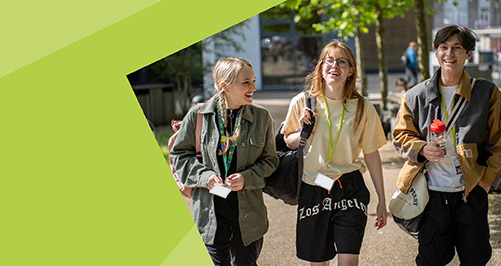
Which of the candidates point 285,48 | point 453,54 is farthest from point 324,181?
point 285,48

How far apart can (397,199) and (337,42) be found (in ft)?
3.46

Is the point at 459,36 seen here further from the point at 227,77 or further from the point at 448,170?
the point at 227,77

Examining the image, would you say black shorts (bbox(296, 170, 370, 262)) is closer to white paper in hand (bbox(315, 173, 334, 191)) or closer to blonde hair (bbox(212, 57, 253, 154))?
white paper in hand (bbox(315, 173, 334, 191))

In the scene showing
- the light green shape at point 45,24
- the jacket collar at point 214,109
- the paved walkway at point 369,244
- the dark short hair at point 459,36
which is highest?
the light green shape at point 45,24

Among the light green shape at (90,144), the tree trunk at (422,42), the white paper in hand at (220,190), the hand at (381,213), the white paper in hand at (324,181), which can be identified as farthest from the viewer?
the tree trunk at (422,42)

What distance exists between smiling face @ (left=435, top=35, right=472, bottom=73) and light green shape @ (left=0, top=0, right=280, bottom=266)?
1.10m

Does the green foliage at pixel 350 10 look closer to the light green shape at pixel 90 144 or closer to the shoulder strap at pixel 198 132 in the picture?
the shoulder strap at pixel 198 132


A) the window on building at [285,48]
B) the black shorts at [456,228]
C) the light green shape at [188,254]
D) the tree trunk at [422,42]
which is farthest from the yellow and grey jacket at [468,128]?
the window on building at [285,48]

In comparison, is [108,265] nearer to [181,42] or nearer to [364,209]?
[181,42]

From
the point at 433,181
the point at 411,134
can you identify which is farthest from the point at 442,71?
the point at 433,181

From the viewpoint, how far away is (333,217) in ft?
12.7

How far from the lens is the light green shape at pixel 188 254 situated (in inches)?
141

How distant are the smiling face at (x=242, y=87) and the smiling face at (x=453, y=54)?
114 centimetres

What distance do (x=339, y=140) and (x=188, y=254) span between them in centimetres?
111
